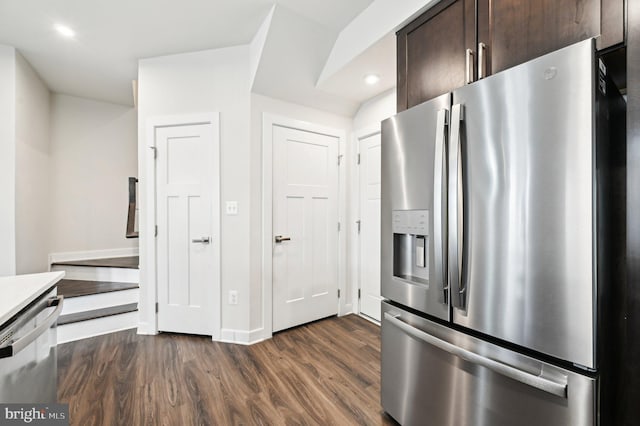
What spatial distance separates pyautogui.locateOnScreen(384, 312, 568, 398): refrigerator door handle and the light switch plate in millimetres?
1779

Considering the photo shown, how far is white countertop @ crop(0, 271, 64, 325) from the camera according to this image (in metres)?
0.93

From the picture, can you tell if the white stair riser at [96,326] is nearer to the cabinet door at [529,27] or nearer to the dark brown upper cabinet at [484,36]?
the dark brown upper cabinet at [484,36]

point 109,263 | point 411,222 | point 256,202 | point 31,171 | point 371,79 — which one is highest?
point 371,79

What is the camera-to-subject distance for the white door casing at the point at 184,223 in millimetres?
2693

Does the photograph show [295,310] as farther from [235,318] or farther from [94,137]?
[94,137]

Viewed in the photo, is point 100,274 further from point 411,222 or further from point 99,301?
point 411,222

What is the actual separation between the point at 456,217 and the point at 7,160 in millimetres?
3800

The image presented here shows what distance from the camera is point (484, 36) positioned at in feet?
4.25

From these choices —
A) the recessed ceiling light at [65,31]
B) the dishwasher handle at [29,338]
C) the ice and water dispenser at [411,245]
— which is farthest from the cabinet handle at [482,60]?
the recessed ceiling light at [65,31]

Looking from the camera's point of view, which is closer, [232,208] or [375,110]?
[232,208]

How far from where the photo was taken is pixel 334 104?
3.01 meters

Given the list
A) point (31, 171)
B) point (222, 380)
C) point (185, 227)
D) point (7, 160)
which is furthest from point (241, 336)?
point (31, 171)

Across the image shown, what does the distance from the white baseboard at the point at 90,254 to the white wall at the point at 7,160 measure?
0.94m

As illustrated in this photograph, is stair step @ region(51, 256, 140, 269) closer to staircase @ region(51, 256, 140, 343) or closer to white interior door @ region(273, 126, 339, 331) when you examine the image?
staircase @ region(51, 256, 140, 343)
